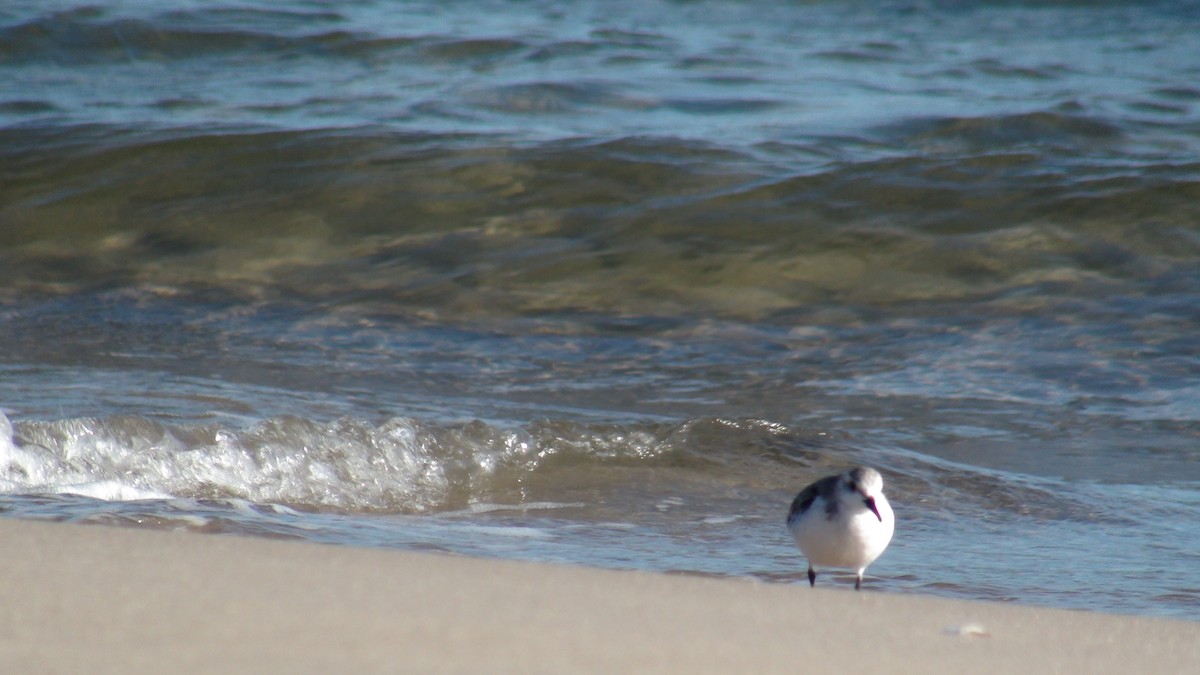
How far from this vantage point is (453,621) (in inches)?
90.2

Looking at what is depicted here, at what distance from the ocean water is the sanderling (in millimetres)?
256

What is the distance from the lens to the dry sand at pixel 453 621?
6.75ft

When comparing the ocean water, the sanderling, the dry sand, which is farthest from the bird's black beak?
the dry sand

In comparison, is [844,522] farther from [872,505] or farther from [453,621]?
[453,621]

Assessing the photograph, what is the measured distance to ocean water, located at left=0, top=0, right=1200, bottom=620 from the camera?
13.1 ft

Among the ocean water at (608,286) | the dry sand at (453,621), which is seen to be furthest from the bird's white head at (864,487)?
the dry sand at (453,621)

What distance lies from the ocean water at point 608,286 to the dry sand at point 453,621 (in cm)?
71

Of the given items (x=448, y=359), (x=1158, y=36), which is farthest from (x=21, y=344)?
(x=1158, y=36)

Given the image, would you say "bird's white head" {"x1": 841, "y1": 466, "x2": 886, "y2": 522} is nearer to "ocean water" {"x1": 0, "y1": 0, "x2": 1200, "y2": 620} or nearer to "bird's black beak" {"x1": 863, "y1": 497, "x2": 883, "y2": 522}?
"bird's black beak" {"x1": 863, "y1": 497, "x2": 883, "y2": 522}

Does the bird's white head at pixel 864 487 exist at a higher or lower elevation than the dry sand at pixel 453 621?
lower

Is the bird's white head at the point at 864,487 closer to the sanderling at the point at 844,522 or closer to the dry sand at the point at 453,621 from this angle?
the sanderling at the point at 844,522

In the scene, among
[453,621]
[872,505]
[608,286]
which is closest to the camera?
[453,621]

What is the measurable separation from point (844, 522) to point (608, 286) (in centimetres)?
387

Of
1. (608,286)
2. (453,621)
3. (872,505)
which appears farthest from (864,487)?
(608,286)
